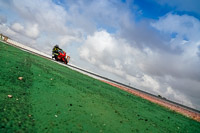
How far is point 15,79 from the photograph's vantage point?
4328mm

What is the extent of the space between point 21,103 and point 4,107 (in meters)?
0.42

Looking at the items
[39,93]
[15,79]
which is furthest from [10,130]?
[15,79]

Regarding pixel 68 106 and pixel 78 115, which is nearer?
pixel 78 115

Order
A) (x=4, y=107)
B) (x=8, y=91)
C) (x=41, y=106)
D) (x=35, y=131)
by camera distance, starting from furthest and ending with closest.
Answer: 1. (x=8, y=91)
2. (x=41, y=106)
3. (x=4, y=107)
4. (x=35, y=131)

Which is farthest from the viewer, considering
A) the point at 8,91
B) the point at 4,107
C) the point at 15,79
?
the point at 15,79

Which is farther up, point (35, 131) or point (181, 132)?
point (181, 132)

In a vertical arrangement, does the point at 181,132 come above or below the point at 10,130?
above

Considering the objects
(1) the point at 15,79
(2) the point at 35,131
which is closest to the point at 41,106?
(2) the point at 35,131

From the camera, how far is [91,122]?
128 inches

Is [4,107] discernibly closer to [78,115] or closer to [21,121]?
[21,121]

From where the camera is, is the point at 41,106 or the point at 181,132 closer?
the point at 41,106

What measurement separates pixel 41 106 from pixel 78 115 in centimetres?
98

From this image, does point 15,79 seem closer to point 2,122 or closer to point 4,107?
point 4,107

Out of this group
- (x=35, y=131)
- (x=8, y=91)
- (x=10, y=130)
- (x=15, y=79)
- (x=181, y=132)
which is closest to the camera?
(x=10, y=130)
